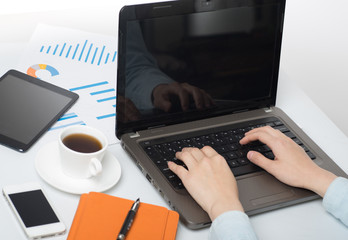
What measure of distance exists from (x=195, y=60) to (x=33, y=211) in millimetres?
509

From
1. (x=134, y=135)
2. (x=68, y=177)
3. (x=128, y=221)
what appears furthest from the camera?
(x=134, y=135)

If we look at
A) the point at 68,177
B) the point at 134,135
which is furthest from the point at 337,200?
the point at 68,177

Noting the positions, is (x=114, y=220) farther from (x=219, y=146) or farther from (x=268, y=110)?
(x=268, y=110)

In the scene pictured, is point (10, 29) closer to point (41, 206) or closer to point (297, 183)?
point (41, 206)

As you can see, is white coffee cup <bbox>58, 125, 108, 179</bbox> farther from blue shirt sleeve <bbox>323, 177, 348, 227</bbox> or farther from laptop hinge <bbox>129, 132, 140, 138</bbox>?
blue shirt sleeve <bbox>323, 177, 348, 227</bbox>

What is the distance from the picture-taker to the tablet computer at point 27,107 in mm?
→ 1246

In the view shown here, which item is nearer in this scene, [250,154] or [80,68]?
[250,154]

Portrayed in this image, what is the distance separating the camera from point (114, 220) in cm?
107

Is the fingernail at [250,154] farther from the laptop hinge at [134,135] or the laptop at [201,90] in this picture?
the laptop hinge at [134,135]

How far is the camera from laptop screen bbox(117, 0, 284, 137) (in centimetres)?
121

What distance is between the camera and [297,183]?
1.22 metres

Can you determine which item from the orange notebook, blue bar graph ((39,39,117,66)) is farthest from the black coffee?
blue bar graph ((39,39,117,66))

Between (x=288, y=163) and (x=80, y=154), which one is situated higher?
(x=80, y=154)

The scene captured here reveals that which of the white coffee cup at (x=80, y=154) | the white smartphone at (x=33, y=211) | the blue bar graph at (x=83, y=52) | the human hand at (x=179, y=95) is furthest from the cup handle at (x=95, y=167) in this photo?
the blue bar graph at (x=83, y=52)
